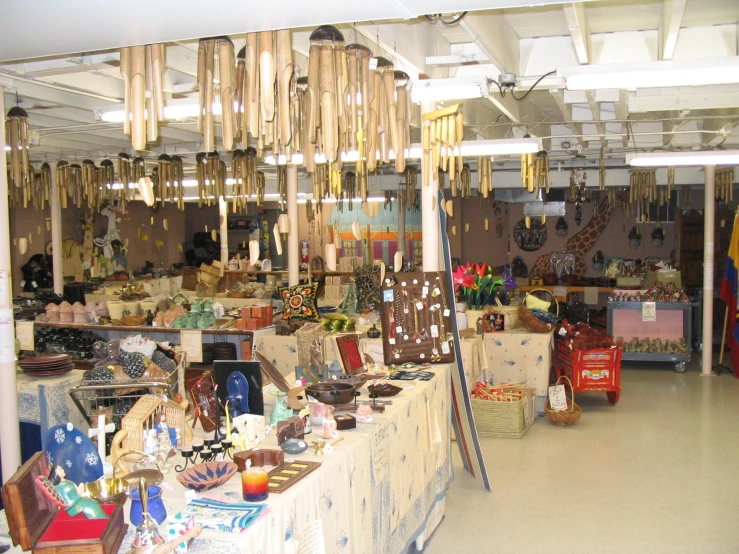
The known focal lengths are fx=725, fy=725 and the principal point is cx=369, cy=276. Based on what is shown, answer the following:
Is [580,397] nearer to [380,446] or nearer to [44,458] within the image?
[380,446]

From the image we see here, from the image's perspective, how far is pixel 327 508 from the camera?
3270 mm

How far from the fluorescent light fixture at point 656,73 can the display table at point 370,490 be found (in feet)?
7.80

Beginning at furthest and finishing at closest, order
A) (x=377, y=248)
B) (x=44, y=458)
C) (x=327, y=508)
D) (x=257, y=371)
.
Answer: (x=377, y=248), (x=257, y=371), (x=327, y=508), (x=44, y=458)

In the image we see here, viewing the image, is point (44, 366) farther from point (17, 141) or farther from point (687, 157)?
point (687, 157)

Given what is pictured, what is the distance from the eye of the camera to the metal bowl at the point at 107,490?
9.10 ft

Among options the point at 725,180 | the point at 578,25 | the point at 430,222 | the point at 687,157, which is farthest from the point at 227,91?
the point at 725,180

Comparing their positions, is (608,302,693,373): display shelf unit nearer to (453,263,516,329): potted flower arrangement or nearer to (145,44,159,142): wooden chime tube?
(453,263,516,329): potted flower arrangement

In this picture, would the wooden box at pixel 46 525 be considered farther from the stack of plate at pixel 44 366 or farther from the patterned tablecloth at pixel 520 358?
the patterned tablecloth at pixel 520 358

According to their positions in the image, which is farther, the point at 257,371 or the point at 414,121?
the point at 414,121

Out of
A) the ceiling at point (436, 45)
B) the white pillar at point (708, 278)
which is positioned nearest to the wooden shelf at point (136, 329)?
the ceiling at point (436, 45)

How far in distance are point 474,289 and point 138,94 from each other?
252 inches

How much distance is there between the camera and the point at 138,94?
3.00m

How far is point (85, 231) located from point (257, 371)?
15641 millimetres

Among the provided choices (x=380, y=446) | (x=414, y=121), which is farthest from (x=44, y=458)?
(x=414, y=121)
